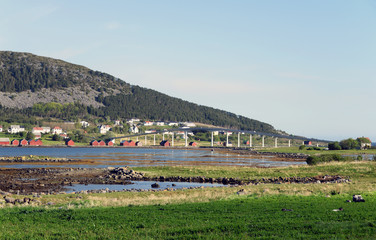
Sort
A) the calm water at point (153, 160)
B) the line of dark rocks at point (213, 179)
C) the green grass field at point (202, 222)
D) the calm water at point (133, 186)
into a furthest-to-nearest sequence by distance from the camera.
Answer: the calm water at point (153, 160) < the line of dark rocks at point (213, 179) < the calm water at point (133, 186) < the green grass field at point (202, 222)

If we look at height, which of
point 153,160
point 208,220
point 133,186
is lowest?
point 133,186

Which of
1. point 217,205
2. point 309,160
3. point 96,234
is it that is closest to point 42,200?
point 217,205

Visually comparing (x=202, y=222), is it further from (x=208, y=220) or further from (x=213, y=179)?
(x=213, y=179)

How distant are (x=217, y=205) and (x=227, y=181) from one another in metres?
29.3

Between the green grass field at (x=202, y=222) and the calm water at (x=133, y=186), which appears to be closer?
the green grass field at (x=202, y=222)

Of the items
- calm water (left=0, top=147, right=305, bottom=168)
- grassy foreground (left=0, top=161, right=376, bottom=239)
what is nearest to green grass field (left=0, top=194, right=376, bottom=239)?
grassy foreground (left=0, top=161, right=376, bottom=239)

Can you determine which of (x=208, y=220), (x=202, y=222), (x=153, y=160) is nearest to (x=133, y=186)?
(x=208, y=220)

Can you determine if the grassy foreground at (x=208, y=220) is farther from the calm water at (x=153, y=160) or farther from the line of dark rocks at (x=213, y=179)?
the calm water at (x=153, y=160)

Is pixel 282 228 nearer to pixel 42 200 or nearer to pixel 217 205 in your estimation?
pixel 217 205

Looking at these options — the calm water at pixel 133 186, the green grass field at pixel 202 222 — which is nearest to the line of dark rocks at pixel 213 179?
the calm water at pixel 133 186

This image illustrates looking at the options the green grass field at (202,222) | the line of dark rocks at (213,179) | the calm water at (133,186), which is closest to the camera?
the green grass field at (202,222)

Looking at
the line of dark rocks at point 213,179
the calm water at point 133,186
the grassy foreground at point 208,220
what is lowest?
the calm water at point 133,186

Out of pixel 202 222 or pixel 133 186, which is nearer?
pixel 202 222

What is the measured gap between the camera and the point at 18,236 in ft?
62.1
